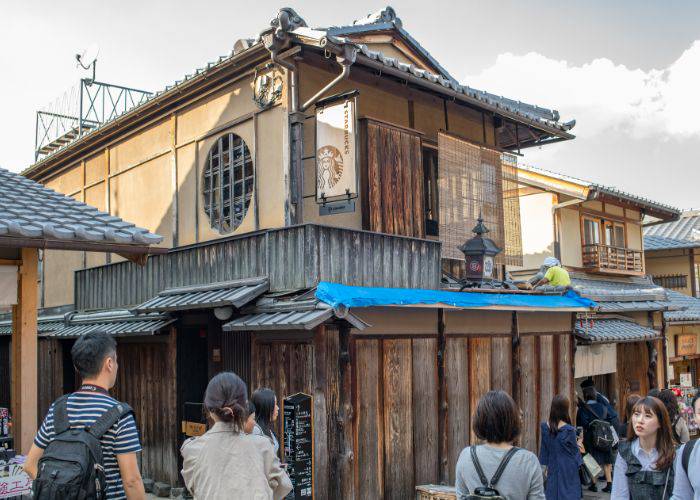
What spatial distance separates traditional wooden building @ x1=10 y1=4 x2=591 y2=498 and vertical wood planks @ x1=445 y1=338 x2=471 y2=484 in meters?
0.04

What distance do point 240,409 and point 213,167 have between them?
8.94 meters

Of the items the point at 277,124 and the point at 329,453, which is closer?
the point at 329,453

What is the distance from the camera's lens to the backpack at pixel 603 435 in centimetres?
1380

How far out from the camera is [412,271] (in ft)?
40.1

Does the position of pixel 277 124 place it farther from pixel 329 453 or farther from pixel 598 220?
pixel 598 220

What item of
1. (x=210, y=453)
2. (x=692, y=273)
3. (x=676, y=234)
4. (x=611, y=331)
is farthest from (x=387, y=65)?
(x=676, y=234)

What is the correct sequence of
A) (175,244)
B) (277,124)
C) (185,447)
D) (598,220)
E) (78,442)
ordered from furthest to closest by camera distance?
1. (598,220)
2. (175,244)
3. (277,124)
4. (185,447)
5. (78,442)

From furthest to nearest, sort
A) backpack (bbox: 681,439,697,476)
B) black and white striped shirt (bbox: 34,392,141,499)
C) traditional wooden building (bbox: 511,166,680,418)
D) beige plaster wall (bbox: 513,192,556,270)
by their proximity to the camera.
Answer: beige plaster wall (bbox: 513,192,556,270) < traditional wooden building (bbox: 511,166,680,418) < backpack (bbox: 681,439,697,476) < black and white striped shirt (bbox: 34,392,141,499)

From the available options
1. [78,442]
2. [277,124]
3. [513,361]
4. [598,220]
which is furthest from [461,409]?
[598,220]

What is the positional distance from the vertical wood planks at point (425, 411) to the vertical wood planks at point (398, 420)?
0.17 meters

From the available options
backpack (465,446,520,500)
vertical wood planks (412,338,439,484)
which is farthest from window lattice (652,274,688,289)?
backpack (465,446,520,500)

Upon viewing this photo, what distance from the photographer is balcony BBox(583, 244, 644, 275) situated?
23578 millimetres

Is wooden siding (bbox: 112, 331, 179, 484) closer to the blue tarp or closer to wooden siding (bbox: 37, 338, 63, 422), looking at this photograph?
wooden siding (bbox: 37, 338, 63, 422)

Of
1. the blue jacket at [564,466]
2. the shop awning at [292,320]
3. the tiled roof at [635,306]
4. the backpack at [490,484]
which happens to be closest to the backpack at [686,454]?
the backpack at [490,484]
